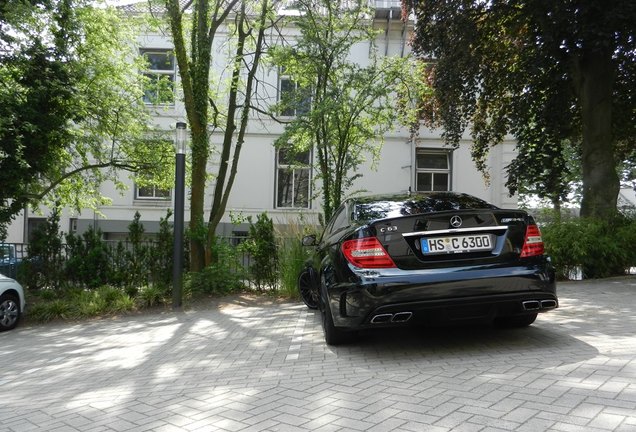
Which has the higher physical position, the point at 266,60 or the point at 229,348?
the point at 266,60

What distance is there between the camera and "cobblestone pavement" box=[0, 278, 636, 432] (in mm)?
3012

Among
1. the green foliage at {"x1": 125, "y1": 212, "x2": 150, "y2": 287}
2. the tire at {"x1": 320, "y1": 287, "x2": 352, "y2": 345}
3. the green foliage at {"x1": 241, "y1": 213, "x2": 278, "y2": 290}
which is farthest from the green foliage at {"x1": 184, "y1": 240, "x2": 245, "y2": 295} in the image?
the tire at {"x1": 320, "y1": 287, "x2": 352, "y2": 345}

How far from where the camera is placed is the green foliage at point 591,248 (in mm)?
9477

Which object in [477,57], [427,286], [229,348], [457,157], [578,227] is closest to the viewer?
[427,286]

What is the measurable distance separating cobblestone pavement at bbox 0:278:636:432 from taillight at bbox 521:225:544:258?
863mm

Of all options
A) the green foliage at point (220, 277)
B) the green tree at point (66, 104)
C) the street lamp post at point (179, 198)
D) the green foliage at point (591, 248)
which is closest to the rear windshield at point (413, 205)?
the street lamp post at point (179, 198)

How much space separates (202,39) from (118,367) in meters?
8.21

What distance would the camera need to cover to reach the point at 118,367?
17.3ft

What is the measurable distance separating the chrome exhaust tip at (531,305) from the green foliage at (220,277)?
7.23 metres


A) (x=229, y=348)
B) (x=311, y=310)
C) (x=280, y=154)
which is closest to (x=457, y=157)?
(x=280, y=154)

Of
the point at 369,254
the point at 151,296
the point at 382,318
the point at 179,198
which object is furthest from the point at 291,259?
the point at 382,318

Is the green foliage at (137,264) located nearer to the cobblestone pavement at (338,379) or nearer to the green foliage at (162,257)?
the green foliage at (162,257)

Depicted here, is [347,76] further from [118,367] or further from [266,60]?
[118,367]

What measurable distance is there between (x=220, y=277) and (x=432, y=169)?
13.9 metres
